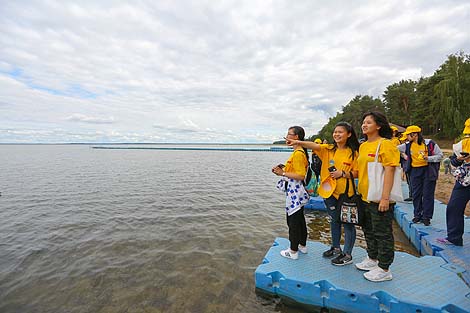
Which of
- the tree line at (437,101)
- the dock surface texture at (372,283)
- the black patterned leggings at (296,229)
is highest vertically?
the tree line at (437,101)

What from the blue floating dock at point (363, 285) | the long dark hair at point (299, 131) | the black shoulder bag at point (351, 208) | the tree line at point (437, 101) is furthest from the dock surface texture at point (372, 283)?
the tree line at point (437, 101)

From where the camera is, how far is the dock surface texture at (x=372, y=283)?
8.79 feet

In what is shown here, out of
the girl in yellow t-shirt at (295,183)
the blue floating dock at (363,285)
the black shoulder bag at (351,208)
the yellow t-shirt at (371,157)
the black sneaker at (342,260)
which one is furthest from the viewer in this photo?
the girl in yellow t-shirt at (295,183)

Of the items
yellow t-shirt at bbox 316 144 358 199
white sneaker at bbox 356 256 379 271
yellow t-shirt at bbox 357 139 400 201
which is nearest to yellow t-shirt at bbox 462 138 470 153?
yellow t-shirt at bbox 357 139 400 201

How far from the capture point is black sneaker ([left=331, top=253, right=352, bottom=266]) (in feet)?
11.2

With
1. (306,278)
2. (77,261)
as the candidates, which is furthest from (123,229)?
(306,278)

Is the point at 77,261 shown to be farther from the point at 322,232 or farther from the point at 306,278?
the point at 322,232

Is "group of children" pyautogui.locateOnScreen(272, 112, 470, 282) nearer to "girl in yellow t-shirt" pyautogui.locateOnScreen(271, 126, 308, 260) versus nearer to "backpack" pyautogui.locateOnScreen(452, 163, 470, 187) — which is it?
"girl in yellow t-shirt" pyautogui.locateOnScreen(271, 126, 308, 260)

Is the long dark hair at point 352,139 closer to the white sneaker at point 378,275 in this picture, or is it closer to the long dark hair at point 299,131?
the long dark hair at point 299,131

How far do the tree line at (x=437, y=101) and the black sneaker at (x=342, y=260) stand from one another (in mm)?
29612

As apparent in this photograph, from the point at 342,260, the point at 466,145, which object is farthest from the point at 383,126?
the point at 342,260

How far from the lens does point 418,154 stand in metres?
→ 5.03

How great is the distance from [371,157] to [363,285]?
1.62 meters

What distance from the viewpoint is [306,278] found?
125 inches
